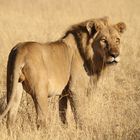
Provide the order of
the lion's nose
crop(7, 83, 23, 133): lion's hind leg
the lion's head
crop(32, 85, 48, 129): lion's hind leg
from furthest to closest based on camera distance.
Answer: the lion's head
the lion's nose
crop(7, 83, 23, 133): lion's hind leg
crop(32, 85, 48, 129): lion's hind leg

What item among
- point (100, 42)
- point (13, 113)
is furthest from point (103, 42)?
point (13, 113)

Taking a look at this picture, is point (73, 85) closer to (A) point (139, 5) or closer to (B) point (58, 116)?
(B) point (58, 116)

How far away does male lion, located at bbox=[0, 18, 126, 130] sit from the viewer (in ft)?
17.0

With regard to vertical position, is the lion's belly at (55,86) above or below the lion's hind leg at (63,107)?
above

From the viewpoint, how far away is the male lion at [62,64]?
17.0 ft

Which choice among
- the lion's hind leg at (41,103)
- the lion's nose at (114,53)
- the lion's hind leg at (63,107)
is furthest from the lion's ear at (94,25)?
the lion's hind leg at (41,103)

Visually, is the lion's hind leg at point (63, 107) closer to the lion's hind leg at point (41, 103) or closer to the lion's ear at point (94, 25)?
the lion's hind leg at point (41, 103)

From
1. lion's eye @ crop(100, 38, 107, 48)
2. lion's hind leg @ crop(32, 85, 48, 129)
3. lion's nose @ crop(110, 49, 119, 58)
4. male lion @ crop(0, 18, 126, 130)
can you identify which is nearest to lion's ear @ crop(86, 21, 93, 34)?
male lion @ crop(0, 18, 126, 130)

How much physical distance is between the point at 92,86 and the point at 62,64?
0.49m

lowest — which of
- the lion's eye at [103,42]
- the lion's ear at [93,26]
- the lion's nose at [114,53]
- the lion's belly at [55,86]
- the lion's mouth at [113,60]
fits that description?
the lion's belly at [55,86]

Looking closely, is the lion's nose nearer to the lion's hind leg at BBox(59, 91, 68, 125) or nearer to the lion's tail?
the lion's hind leg at BBox(59, 91, 68, 125)

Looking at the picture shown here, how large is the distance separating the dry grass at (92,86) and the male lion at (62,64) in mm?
203

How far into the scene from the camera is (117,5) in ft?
53.1

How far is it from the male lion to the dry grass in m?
0.20
